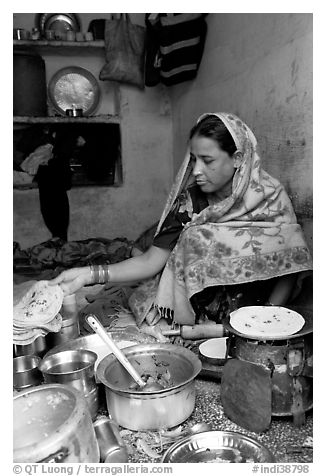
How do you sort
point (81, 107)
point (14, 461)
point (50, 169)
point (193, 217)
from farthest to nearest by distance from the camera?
1. point (81, 107)
2. point (50, 169)
3. point (193, 217)
4. point (14, 461)

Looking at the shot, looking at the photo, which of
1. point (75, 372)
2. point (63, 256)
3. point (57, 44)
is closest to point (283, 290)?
point (75, 372)

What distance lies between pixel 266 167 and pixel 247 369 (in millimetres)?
1479

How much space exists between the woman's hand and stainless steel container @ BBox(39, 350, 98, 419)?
360mm

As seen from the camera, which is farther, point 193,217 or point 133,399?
point 193,217

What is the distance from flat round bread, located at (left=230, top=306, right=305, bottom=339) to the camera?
1.38m

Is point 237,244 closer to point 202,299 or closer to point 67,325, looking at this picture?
point 202,299

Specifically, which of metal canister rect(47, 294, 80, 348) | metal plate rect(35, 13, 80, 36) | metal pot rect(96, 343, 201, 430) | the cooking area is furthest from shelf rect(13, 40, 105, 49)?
metal pot rect(96, 343, 201, 430)

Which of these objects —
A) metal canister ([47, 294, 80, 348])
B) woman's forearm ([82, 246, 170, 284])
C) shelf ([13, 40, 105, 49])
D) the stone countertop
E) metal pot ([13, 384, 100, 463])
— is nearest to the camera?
metal pot ([13, 384, 100, 463])

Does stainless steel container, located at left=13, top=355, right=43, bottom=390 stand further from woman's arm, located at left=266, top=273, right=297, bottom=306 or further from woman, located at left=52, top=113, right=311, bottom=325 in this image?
woman's arm, located at left=266, top=273, right=297, bottom=306

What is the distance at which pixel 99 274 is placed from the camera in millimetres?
1979

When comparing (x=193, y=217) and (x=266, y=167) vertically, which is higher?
(x=266, y=167)
